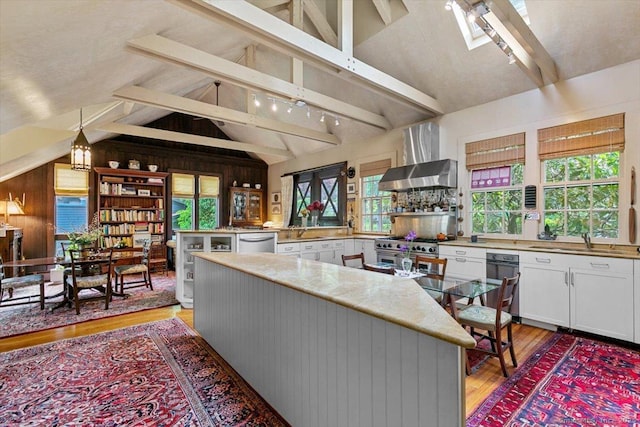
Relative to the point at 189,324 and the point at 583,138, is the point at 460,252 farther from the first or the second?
the point at 189,324

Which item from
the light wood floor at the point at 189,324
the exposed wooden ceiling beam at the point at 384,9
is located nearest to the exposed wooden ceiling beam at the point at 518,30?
the exposed wooden ceiling beam at the point at 384,9

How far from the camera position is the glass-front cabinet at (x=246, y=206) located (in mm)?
8711

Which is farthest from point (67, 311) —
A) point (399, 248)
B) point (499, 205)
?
point (499, 205)

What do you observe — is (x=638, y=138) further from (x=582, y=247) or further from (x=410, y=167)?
(x=410, y=167)

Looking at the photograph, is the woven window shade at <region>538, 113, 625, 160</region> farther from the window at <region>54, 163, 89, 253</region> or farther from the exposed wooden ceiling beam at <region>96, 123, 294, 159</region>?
the window at <region>54, 163, 89, 253</region>

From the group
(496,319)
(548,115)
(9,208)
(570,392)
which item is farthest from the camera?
(9,208)

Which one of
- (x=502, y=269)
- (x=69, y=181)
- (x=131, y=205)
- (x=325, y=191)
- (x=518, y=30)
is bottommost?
(x=502, y=269)

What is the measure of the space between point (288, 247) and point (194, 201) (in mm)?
4371

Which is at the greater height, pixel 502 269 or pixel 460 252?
pixel 460 252

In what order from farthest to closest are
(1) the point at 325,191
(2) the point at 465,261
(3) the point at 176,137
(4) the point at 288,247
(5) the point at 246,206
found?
(5) the point at 246,206 < (1) the point at 325,191 < (3) the point at 176,137 < (4) the point at 288,247 < (2) the point at 465,261

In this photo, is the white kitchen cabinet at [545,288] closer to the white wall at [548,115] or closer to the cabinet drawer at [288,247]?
the white wall at [548,115]

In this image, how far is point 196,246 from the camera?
4480 mm

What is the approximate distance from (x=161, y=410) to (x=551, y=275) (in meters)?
3.93

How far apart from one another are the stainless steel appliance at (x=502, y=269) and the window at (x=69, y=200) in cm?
771
